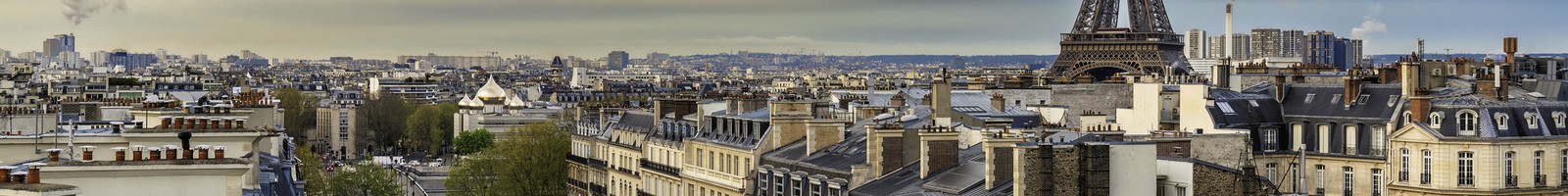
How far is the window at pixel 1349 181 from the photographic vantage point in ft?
143

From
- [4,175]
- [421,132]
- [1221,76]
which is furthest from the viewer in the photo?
[421,132]

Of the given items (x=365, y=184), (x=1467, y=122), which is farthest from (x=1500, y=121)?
(x=365, y=184)

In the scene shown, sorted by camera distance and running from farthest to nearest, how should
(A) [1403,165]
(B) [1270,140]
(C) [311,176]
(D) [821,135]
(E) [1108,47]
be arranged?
(E) [1108,47] → (C) [311,176] → (B) [1270,140] → (D) [821,135] → (A) [1403,165]

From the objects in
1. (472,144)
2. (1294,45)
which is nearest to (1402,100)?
(472,144)

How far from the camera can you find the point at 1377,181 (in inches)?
1699

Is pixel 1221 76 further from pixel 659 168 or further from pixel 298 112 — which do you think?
pixel 298 112

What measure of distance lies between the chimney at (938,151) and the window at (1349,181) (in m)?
10.3

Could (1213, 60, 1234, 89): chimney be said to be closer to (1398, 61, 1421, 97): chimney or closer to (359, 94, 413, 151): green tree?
Answer: (1398, 61, 1421, 97): chimney

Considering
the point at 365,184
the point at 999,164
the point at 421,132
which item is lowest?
the point at 365,184

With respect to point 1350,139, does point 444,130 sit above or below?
below

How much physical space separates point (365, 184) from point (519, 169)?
315 centimetres

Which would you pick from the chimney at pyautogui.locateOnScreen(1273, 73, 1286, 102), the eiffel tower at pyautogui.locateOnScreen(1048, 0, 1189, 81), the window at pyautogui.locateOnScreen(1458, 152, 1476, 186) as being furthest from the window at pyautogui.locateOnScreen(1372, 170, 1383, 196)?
the eiffel tower at pyautogui.locateOnScreen(1048, 0, 1189, 81)

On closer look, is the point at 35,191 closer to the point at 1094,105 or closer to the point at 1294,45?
the point at 1094,105

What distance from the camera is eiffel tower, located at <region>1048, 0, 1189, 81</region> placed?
433 ft
